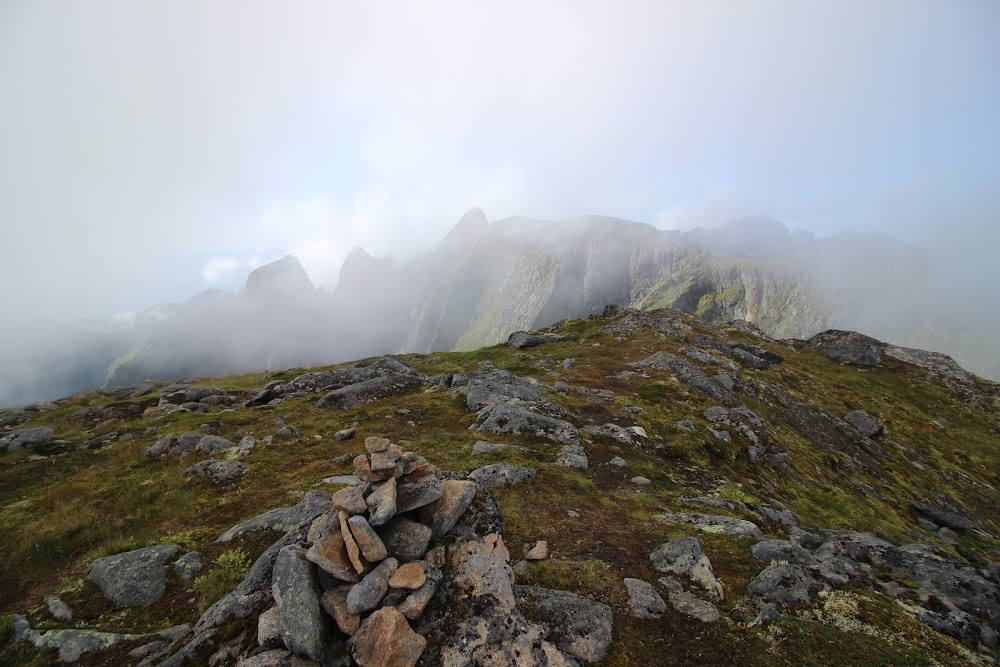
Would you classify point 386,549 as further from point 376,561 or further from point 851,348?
point 851,348

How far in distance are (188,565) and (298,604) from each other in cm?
780

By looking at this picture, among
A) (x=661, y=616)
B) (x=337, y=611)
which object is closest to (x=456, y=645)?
(x=337, y=611)

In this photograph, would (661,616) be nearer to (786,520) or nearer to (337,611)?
(337,611)

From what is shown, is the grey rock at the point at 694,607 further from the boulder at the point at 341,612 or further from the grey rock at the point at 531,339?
the grey rock at the point at 531,339

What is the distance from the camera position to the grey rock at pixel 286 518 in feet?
48.2

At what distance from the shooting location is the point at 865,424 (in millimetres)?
49562

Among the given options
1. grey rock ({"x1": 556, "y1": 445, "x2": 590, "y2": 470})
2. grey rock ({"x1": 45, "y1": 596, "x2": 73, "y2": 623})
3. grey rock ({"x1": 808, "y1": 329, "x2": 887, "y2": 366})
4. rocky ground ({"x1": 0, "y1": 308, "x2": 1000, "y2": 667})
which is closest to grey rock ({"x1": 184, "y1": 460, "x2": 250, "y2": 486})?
rocky ground ({"x1": 0, "y1": 308, "x2": 1000, "y2": 667})

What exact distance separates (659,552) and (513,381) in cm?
2489

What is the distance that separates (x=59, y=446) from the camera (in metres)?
30.6

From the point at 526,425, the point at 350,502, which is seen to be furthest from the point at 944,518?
the point at 350,502

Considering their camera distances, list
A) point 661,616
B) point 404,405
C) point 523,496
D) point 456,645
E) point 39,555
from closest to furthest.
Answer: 1. point 456,645
2. point 661,616
3. point 39,555
4. point 523,496
5. point 404,405

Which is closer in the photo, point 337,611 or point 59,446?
point 337,611

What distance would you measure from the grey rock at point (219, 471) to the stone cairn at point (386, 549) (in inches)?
593

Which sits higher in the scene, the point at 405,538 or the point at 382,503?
the point at 382,503
